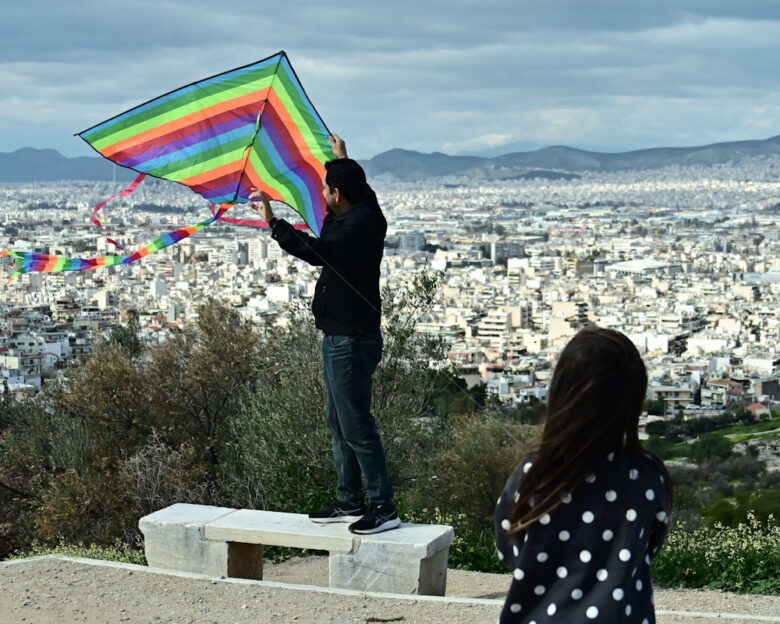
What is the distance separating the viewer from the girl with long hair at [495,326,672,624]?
6.42 feet

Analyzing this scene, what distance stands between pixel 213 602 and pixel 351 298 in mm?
1166

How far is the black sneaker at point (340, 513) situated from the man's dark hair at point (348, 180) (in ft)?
3.79

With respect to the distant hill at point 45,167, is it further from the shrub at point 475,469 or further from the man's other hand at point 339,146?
the man's other hand at point 339,146

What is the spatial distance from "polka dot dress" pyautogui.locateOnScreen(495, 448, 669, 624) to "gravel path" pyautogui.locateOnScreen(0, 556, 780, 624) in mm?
1753

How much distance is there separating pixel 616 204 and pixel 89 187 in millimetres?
94396

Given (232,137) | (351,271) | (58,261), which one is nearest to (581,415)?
(351,271)

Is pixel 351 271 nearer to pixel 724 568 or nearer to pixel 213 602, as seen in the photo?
pixel 213 602

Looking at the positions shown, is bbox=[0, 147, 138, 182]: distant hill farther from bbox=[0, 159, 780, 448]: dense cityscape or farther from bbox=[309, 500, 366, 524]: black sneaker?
bbox=[309, 500, 366, 524]: black sneaker

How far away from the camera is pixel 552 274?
4215 inches

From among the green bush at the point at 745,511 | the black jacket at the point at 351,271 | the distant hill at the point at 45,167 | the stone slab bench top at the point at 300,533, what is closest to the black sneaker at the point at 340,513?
the stone slab bench top at the point at 300,533

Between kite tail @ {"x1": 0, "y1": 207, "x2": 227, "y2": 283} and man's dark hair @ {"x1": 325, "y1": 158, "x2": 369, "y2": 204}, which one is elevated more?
man's dark hair @ {"x1": 325, "y1": 158, "x2": 369, "y2": 204}

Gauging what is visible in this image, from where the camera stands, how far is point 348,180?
4.02 meters

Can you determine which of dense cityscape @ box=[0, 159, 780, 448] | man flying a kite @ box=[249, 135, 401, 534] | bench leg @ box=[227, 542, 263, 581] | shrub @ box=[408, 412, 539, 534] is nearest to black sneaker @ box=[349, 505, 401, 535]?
man flying a kite @ box=[249, 135, 401, 534]

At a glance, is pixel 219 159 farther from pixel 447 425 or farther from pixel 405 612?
pixel 447 425
